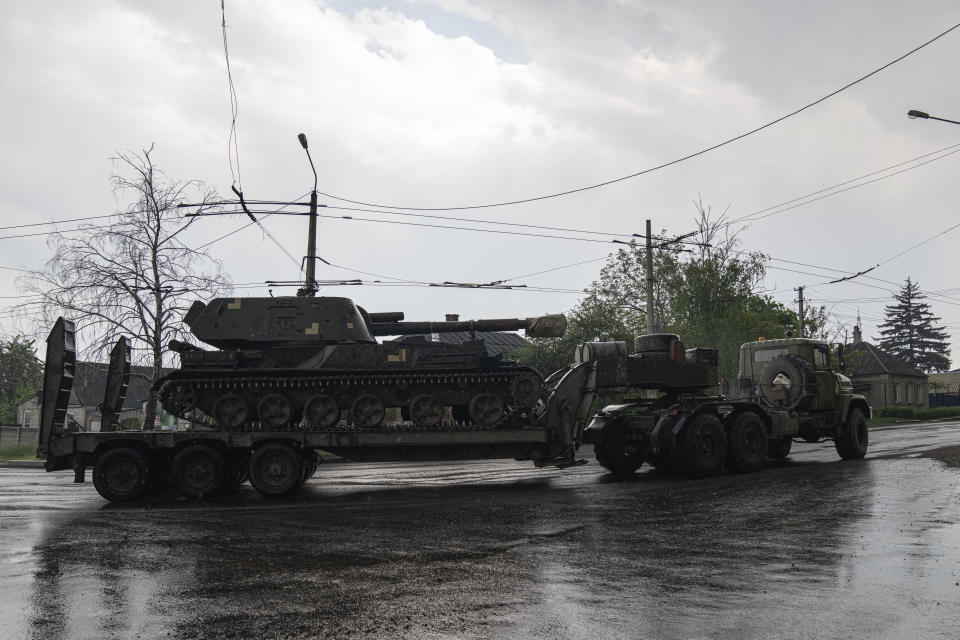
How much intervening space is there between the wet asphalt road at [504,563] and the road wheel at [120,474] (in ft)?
1.57

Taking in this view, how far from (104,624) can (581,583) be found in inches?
144

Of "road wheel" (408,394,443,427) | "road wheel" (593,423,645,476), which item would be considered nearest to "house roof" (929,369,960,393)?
"road wheel" (593,423,645,476)

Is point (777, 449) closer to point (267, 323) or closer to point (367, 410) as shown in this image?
point (367, 410)

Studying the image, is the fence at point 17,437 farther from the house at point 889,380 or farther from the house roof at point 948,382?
the house roof at point 948,382

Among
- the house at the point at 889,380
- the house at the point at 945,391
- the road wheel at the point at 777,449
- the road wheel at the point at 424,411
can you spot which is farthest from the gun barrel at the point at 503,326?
the house at the point at 945,391

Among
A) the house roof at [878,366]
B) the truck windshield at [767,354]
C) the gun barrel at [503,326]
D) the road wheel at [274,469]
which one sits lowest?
the road wheel at [274,469]

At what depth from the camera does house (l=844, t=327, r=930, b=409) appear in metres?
60.9

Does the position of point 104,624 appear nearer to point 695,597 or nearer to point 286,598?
point 286,598

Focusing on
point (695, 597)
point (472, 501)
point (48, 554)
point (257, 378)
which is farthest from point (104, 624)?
point (257, 378)

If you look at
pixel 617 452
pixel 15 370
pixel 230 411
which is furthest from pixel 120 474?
pixel 15 370

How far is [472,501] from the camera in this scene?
38.5 ft

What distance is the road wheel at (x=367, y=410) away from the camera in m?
13.1

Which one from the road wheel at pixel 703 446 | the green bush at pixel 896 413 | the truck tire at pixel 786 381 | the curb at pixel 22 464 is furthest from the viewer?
the green bush at pixel 896 413

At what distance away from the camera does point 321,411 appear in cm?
1318
